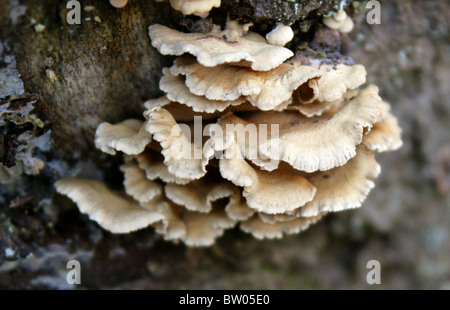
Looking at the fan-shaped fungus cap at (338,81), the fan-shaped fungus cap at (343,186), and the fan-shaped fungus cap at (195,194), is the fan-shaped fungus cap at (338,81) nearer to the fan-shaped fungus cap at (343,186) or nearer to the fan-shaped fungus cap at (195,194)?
the fan-shaped fungus cap at (343,186)

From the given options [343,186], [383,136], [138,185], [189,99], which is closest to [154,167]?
[138,185]

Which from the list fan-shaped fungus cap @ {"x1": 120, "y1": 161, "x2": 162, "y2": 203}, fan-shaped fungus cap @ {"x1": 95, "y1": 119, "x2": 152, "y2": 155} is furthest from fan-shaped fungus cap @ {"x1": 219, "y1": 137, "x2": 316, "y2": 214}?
fan-shaped fungus cap @ {"x1": 120, "y1": 161, "x2": 162, "y2": 203}

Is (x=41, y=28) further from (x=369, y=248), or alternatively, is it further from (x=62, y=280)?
(x=369, y=248)

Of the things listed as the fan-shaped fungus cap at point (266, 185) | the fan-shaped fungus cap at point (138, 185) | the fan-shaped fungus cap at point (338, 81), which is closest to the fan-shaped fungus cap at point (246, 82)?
the fan-shaped fungus cap at point (338, 81)
